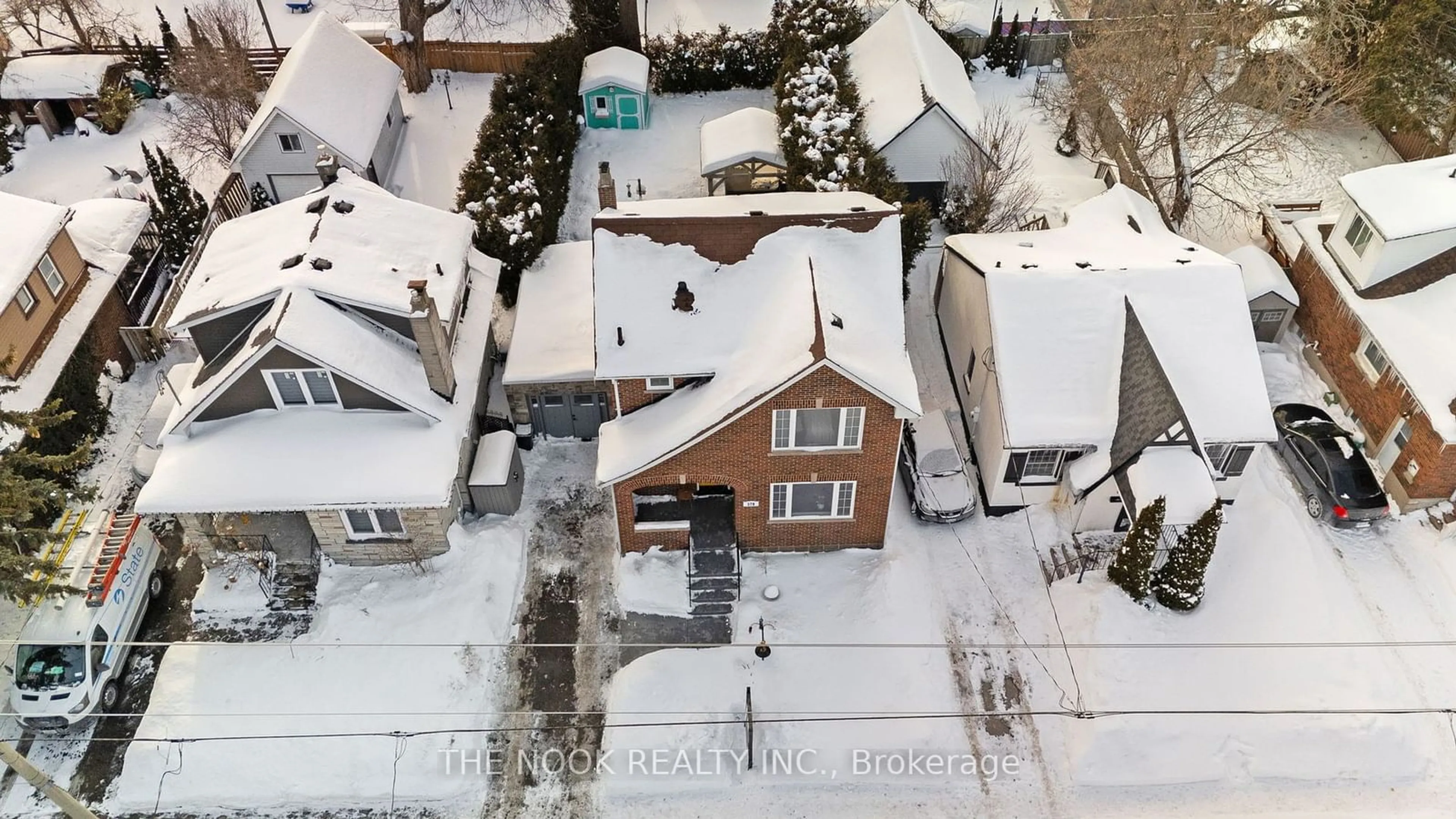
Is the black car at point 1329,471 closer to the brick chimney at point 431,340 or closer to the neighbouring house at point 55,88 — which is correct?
the brick chimney at point 431,340

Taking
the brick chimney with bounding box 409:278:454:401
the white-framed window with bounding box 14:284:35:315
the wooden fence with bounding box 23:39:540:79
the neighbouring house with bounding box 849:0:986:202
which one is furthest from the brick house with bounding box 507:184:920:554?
the wooden fence with bounding box 23:39:540:79

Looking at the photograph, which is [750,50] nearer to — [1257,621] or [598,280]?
[598,280]

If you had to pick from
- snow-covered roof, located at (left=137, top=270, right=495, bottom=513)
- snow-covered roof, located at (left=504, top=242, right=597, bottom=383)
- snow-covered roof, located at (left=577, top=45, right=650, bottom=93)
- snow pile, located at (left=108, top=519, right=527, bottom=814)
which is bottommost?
snow pile, located at (left=108, top=519, right=527, bottom=814)

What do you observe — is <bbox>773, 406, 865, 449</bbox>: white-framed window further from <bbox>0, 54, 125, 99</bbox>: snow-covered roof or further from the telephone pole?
<bbox>0, 54, 125, 99</bbox>: snow-covered roof

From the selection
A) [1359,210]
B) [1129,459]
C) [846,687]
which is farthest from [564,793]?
[1359,210]

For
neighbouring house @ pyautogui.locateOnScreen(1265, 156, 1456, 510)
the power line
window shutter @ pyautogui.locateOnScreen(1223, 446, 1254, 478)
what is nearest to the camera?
the power line

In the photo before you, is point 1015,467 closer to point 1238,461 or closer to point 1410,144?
point 1238,461

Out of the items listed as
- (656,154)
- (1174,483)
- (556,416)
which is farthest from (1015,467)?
(656,154)
